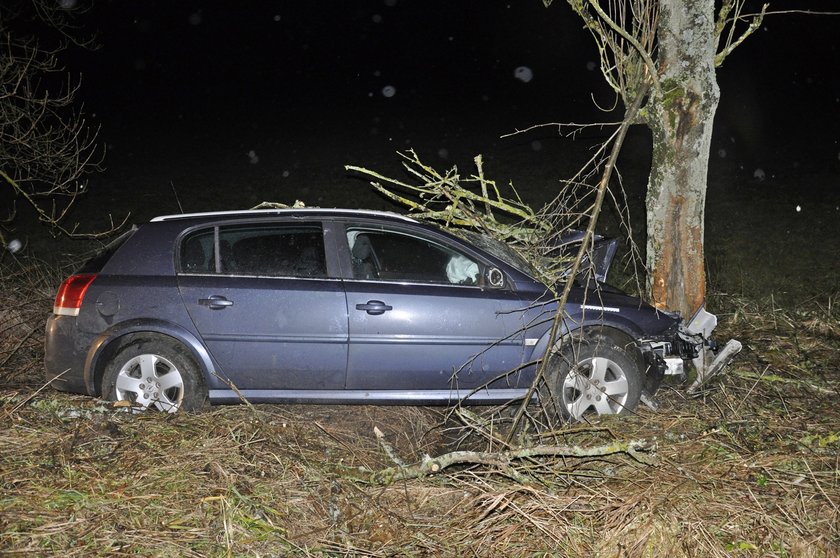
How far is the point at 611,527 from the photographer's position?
3793 mm

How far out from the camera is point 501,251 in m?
5.70

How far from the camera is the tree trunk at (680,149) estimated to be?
6.21 m

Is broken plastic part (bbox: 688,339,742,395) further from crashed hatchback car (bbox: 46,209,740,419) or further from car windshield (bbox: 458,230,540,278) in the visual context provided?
car windshield (bbox: 458,230,540,278)

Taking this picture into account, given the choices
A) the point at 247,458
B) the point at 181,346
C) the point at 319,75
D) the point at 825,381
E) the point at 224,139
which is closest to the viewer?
the point at 247,458

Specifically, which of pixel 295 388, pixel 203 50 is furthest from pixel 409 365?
pixel 203 50

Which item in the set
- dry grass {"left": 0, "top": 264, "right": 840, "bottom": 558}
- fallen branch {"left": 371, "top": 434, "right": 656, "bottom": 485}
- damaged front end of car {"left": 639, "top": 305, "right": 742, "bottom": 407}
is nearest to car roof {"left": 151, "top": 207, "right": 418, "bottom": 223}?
dry grass {"left": 0, "top": 264, "right": 840, "bottom": 558}

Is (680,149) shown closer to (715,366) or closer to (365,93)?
(715,366)

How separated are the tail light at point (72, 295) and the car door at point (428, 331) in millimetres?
1784

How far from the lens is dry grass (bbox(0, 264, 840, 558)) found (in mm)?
3703

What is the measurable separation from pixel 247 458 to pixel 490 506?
1.48 metres

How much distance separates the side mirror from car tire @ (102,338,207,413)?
81.8 inches

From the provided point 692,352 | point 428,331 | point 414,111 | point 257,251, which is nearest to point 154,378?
point 257,251

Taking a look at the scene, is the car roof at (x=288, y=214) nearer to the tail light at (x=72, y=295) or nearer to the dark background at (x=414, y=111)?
the tail light at (x=72, y=295)

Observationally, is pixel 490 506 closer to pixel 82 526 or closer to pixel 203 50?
pixel 82 526
